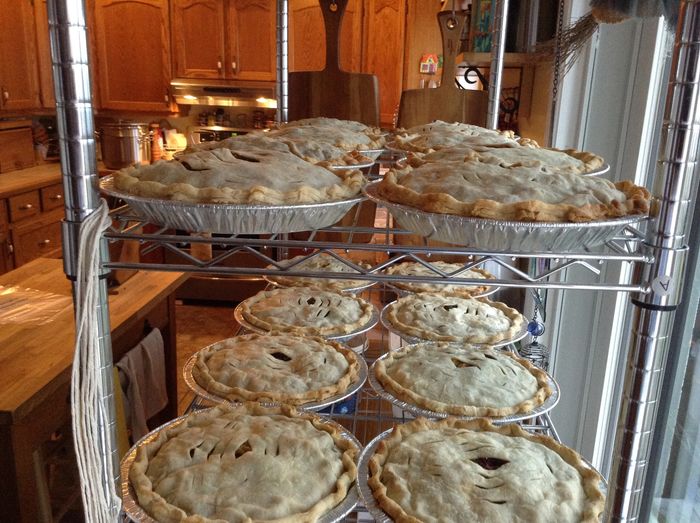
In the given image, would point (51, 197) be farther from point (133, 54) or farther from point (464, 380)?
point (464, 380)

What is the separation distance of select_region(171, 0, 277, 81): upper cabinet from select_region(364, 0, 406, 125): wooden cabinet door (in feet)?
2.44

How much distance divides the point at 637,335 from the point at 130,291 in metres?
2.02

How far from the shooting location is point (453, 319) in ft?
5.29

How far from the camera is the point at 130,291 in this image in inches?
93.7

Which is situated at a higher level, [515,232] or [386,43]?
[386,43]

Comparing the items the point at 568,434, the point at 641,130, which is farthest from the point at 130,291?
the point at 641,130

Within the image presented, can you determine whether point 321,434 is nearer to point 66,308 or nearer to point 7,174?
point 66,308

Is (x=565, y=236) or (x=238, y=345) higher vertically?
(x=565, y=236)

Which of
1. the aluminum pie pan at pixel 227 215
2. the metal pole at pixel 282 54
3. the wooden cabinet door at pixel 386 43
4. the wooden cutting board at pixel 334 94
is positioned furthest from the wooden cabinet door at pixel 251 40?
the aluminum pie pan at pixel 227 215

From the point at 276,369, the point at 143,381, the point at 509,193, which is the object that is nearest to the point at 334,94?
the point at 276,369

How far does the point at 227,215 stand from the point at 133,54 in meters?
4.75

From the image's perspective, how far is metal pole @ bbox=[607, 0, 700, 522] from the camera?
70 cm

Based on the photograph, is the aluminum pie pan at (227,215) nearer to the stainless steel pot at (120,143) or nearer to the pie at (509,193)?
the pie at (509,193)

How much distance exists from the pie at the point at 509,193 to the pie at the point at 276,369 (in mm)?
521
